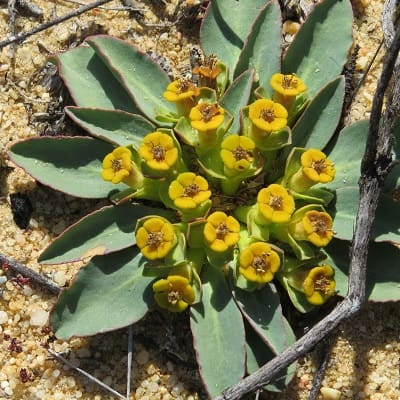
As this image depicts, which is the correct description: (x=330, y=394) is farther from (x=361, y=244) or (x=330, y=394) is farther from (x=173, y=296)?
(x=173, y=296)

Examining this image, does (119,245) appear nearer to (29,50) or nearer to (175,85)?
(175,85)

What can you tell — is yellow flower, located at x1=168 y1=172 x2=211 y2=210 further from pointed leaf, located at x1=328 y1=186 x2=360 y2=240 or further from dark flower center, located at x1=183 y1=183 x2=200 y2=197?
pointed leaf, located at x1=328 y1=186 x2=360 y2=240

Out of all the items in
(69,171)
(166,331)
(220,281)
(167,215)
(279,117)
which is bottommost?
(166,331)

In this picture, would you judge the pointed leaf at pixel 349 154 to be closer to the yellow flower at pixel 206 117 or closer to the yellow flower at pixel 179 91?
the yellow flower at pixel 206 117

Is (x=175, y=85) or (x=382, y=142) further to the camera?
(x=175, y=85)

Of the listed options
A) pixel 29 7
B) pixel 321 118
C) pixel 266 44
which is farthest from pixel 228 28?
pixel 29 7

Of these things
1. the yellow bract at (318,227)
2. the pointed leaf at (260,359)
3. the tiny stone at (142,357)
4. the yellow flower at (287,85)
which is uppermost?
the yellow flower at (287,85)

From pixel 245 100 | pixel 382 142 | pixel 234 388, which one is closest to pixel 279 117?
pixel 245 100

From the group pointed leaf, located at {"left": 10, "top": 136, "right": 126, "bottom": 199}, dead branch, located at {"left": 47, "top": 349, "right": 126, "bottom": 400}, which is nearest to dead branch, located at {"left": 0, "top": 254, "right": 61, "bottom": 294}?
dead branch, located at {"left": 47, "top": 349, "right": 126, "bottom": 400}

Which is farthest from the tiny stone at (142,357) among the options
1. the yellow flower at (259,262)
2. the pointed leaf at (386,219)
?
the pointed leaf at (386,219)
